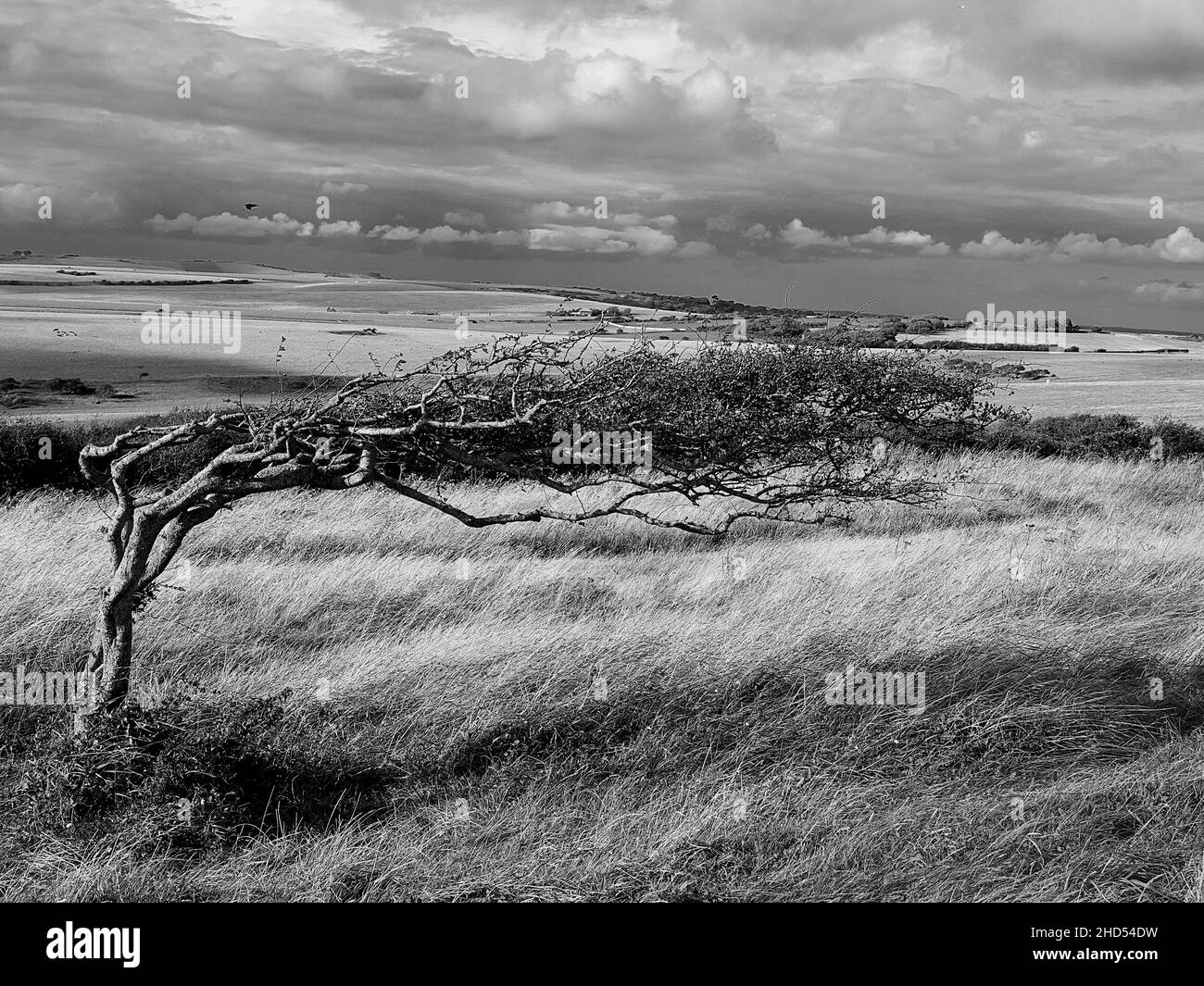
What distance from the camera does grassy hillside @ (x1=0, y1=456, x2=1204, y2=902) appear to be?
5.33 meters

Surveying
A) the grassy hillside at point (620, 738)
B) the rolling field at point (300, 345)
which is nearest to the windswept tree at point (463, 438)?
the rolling field at point (300, 345)

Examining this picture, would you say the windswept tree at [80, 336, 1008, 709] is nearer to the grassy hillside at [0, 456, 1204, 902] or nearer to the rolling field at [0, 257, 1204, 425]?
the rolling field at [0, 257, 1204, 425]

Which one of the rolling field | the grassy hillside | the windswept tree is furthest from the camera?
the rolling field

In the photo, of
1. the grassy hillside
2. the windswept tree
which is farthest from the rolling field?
Answer: the grassy hillside

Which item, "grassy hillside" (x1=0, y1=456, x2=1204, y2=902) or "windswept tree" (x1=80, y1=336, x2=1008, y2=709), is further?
"windswept tree" (x1=80, y1=336, x2=1008, y2=709)

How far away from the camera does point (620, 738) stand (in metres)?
6.99

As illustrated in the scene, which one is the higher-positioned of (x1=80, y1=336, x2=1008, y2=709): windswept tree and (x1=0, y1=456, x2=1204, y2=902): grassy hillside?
(x1=80, y1=336, x2=1008, y2=709): windswept tree

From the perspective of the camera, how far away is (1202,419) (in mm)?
32625

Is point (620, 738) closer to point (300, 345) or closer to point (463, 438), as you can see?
point (463, 438)

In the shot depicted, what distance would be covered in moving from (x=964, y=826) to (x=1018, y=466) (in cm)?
1579

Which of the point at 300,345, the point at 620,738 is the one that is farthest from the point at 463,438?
the point at 300,345

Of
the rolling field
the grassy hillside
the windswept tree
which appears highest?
the rolling field
